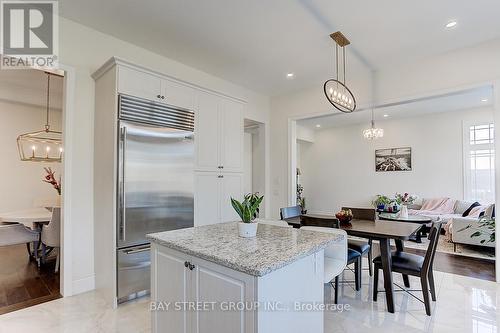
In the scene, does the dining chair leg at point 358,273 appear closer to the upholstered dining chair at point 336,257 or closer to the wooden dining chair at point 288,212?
the upholstered dining chair at point 336,257

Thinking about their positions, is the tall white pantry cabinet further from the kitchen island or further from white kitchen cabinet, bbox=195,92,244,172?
the kitchen island

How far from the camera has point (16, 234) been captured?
3.63 m

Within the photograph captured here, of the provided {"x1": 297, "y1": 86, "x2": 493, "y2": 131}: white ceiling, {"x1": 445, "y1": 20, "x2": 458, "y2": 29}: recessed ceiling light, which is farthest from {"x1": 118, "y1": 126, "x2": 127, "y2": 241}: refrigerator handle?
{"x1": 445, "y1": 20, "x2": 458, "y2": 29}: recessed ceiling light

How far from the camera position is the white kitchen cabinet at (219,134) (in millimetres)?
3428

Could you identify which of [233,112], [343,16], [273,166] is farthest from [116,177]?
[273,166]

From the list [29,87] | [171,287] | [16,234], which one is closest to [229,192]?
[171,287]

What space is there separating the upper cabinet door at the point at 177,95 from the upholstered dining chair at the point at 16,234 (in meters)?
2.79

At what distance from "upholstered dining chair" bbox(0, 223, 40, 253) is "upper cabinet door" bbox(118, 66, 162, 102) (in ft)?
8.81

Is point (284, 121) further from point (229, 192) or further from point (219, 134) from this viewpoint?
point (229, 192)

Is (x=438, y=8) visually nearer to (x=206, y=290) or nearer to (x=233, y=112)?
(x=233, y=112)

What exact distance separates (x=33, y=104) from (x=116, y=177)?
4719 mm

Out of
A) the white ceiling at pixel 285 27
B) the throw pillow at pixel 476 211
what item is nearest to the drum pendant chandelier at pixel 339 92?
the white ceiling at pixel 285 27

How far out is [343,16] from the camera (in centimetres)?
276

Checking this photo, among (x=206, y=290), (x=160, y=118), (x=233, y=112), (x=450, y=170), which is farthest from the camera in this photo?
(x=450, y=170)
